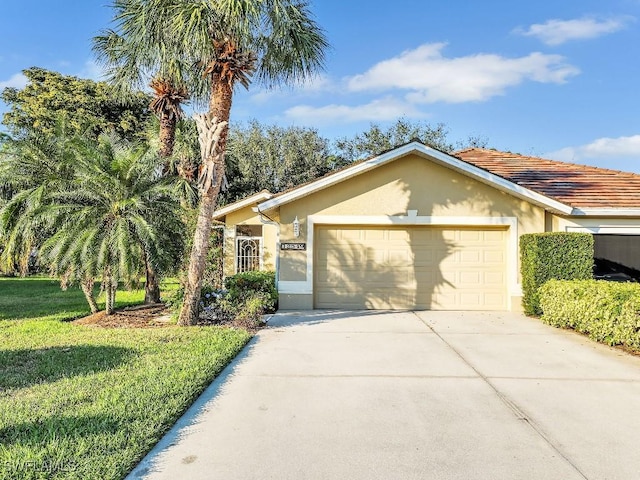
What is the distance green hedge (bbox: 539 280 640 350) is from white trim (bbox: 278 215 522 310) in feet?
5.00

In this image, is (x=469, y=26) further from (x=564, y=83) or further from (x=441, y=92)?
(x=441, y=92)

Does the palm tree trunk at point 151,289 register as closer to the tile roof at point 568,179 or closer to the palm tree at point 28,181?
the palm tree at point 28,181

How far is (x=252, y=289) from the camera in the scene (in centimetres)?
1028

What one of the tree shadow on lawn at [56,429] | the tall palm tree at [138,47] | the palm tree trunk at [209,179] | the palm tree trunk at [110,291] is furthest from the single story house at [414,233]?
the tree shadow on lawn at [56,429]

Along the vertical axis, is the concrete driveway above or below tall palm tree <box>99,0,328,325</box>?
below

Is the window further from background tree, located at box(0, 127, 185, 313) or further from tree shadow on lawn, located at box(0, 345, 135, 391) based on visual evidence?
tree shadow on lawn, located at box(0, 345, 135, 391)

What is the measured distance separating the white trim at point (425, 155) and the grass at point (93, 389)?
3841 mm

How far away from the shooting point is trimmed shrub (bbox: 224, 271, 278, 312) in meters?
9.99

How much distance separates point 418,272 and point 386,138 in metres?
22.4

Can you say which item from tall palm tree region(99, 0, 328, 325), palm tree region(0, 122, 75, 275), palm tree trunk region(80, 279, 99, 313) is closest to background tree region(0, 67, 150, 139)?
palm tree region(0, 122, 75, 275)

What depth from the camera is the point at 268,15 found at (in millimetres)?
8148

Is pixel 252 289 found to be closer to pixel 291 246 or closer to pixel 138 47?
pixel 291 246

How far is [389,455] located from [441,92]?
23.3m

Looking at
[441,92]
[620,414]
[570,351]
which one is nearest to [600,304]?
[570,351]
